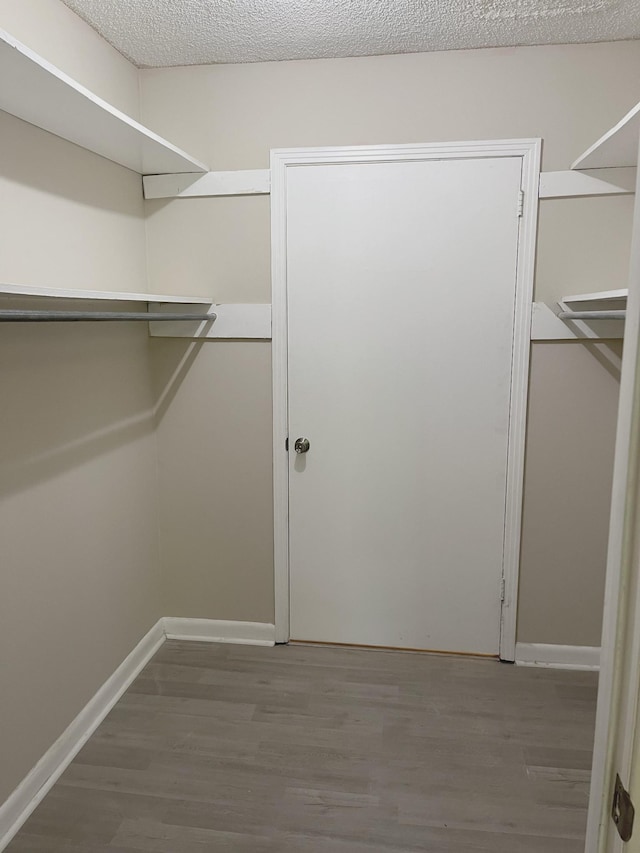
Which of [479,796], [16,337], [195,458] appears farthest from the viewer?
[195,458]

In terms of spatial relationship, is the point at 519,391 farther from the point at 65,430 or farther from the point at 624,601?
the point at 624,601

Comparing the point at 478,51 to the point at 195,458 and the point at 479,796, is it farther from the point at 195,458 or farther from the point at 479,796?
the point at 479,796

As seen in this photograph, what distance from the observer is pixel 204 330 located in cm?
273

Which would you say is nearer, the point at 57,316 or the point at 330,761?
the point at 57,316

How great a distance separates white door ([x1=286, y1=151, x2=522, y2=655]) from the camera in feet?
8.25

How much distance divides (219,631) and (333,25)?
2.59m

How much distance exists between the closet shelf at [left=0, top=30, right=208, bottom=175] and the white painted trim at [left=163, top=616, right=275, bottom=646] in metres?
2.06

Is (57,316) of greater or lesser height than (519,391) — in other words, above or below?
above

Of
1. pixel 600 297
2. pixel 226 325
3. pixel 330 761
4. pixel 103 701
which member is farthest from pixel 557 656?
pixel 226 325

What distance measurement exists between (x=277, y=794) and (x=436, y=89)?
267 centimetres

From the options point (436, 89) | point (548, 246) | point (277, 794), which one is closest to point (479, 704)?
point (277, 794)

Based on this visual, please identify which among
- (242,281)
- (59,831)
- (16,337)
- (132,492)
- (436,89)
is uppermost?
(436,89)

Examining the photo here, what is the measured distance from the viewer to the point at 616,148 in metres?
2.19

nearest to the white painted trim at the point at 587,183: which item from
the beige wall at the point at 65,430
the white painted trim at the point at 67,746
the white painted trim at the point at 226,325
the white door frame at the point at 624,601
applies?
the white painted trim at the point at 226,325
